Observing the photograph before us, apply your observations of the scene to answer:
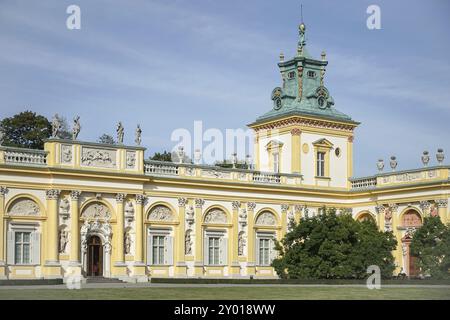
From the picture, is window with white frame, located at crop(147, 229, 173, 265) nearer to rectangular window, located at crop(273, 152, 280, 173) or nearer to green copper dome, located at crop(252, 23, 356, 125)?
rectangular window, located at crop(273, 152, 280, 173)

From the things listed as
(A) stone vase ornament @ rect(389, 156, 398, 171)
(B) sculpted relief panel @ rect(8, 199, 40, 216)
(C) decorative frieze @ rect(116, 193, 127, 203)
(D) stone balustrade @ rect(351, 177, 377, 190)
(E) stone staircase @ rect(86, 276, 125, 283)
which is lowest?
(E) stone staircase @ rect(86, 276, 125, 283)

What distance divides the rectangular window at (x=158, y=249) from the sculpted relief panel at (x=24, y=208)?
726cm

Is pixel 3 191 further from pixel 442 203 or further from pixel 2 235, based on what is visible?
pixel 442 203

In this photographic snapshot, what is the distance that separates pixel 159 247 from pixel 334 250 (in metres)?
10.2

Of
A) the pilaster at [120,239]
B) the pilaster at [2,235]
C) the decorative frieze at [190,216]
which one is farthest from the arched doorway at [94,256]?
the decorative frieze at [190,216]

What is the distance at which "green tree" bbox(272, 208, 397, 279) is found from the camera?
43.8m

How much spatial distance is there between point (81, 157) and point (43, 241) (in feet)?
15.6

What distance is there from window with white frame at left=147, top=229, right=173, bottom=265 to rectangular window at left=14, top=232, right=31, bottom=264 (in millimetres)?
6967

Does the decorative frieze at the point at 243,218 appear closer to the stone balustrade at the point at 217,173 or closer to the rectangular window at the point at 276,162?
the stone balustrade at the point at 217,173

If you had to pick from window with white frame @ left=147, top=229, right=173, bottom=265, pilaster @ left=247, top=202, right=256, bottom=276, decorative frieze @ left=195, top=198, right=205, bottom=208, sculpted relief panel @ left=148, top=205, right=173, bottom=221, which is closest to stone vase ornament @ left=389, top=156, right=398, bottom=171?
pilaster @ left=247, top=202, right=256, bottom=276

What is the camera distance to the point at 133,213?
4681 centimetres

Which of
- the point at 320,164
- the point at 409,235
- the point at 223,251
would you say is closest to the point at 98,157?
the point at 223,251

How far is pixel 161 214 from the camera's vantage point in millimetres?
48312

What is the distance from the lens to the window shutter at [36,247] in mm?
43625
